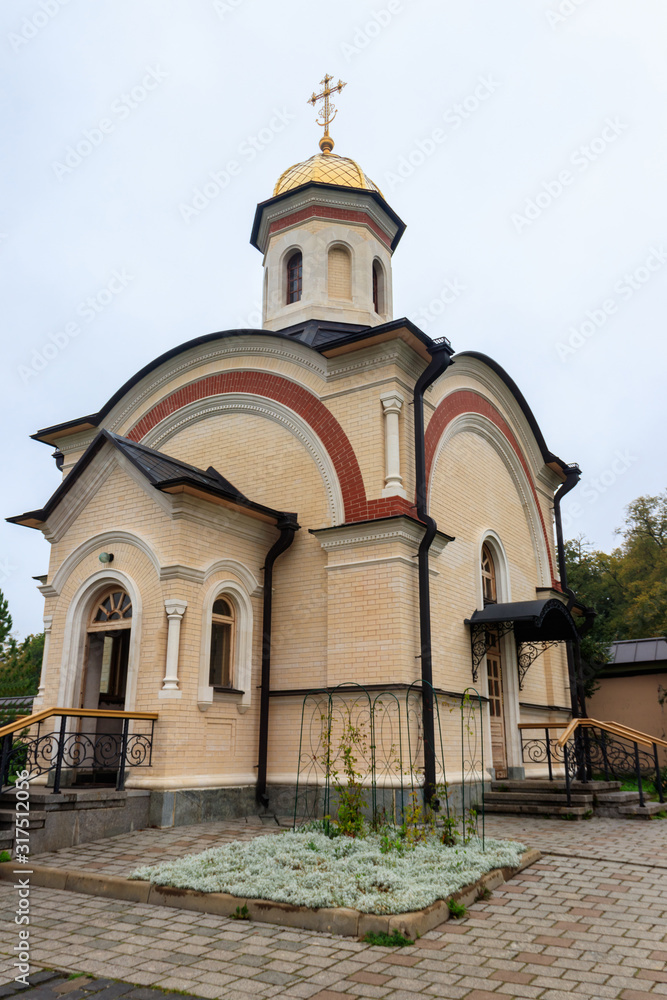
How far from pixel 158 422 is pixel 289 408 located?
8.07 ft

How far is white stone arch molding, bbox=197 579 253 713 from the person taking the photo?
8.69 metres

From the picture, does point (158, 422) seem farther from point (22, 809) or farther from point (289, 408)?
point (22, 809)

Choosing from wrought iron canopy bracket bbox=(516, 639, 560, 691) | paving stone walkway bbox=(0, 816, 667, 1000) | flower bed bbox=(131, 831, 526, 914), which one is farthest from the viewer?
wrought iron canopy bracket bbox=(516, 639, 560, 691)

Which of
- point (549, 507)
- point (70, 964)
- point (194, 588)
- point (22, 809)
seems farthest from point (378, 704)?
point (549, 507)

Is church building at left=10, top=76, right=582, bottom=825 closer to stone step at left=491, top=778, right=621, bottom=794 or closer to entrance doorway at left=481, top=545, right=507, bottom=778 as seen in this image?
entrance doorway at left=481, top=545, right=507, bottom=778

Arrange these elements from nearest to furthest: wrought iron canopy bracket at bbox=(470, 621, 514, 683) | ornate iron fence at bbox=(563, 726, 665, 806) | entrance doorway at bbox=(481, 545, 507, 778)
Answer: ornate iron fence at bbox=(563, 726, 665, 806) → wrought iron canopy bracket at bbox=(470, 621, 514, 683) → entrance doorway at bbox=(481, 545, 507, 778)

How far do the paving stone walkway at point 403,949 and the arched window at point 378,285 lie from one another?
33.2 feet

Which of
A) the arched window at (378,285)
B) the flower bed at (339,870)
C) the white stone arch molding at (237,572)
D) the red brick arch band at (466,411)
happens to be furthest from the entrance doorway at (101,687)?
the arched window at (378,285)

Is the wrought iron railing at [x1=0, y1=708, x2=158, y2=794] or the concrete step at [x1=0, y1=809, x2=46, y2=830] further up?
the wrought iron railing at [x1=0, y1=708, x2=158, y2=794]

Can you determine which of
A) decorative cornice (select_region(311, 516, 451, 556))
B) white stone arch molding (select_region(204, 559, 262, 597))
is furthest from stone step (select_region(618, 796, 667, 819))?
white stone arch molding (select_region(204, 559, 262, 597))

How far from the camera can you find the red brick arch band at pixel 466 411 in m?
10.5

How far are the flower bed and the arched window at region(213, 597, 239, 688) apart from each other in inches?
121

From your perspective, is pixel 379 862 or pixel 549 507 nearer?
pixel 379 862

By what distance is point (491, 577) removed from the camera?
39.8 ft
